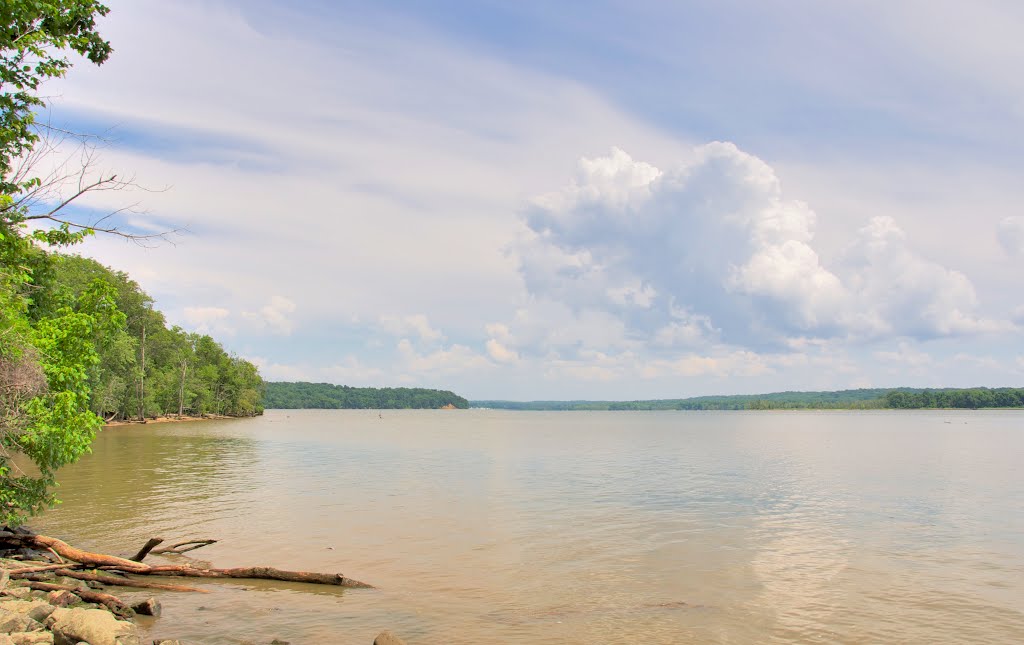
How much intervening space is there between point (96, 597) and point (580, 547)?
13061mm

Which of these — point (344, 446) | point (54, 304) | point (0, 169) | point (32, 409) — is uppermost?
point (0, 169)

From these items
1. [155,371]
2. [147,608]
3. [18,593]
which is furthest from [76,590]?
[155,371]

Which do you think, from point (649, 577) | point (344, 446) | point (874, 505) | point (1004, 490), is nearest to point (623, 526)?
point (649, 577)

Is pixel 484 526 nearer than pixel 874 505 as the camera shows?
Yes

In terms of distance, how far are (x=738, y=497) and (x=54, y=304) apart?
1149 inches

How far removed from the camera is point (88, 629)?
987 centimetres

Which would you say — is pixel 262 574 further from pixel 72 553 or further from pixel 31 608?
pixel 31 608

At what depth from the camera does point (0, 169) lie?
40.4 ft

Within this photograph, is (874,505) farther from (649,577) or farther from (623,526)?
(649,577)

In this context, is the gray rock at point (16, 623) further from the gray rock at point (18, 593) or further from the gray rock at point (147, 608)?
the gray rock at point (147, 608)

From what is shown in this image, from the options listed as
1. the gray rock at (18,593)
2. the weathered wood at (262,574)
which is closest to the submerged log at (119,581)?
the weathered wood at (262,574)

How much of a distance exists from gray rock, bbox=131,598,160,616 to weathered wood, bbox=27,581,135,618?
0.22 meters

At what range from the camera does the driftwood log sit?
14.8m

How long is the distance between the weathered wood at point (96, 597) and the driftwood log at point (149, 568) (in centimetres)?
212
